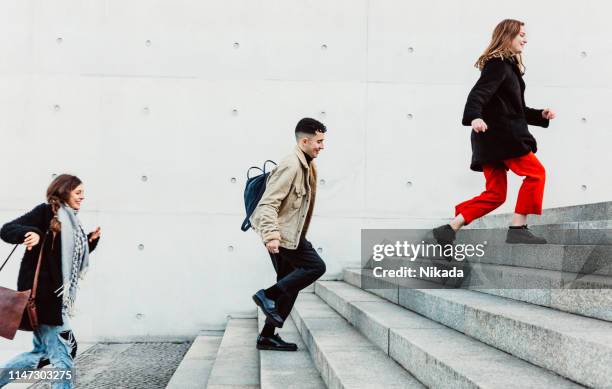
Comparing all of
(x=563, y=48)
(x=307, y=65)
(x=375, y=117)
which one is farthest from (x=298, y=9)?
(x=563, y=48)

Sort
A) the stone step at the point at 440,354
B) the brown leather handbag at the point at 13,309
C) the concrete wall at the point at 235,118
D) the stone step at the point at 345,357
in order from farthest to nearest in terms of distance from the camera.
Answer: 1. the concrete wall at the point at 235,118
2. the brown leather handbag at the point at 13,309
3. the stone step at the point at 345,357
4. the stone step at the point at 440,354

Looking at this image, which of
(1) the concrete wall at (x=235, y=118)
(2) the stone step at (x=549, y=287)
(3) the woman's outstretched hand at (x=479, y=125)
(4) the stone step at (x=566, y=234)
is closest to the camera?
(2) the stone step at (x=549, y=287)

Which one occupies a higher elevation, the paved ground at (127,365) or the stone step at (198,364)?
the stone step at (198,364)

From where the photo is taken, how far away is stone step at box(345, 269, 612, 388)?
2.11 m

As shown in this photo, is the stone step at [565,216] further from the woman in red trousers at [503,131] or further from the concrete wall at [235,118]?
the concrete wall at [235,118]

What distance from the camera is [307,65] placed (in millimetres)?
7070

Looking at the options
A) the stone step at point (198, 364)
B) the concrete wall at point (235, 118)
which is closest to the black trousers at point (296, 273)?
the stone step at point (198, 364)

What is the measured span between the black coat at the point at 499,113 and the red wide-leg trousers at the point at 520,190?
0.29ft

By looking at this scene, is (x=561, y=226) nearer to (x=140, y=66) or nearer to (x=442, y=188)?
(x=442, y=188)

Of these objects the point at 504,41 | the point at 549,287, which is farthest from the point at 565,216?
the point at 549,287

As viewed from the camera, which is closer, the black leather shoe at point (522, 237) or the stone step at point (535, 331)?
the stone step at point (535, 331)

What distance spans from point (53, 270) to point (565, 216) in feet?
12.6

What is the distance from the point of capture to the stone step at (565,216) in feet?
15.5

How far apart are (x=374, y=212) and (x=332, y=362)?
3892 millimetres
